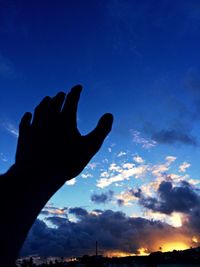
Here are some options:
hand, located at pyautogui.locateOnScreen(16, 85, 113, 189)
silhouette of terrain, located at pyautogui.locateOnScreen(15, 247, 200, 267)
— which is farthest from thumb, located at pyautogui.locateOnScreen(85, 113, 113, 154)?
silhouette of terrain, located at pyautogui.locateOnScreen(15, 247, 200, 267)

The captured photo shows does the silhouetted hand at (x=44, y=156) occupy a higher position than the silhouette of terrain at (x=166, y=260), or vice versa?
the silhouette of terrain at (x=166, y=260)

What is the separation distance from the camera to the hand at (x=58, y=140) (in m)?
4.45

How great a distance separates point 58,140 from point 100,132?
0.57 meters

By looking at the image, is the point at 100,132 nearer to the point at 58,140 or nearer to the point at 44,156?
the point at 58,140

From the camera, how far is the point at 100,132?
4723 millimetres

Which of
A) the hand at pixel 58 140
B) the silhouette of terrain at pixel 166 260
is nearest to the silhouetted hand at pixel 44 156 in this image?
the hand at pixel 58 140

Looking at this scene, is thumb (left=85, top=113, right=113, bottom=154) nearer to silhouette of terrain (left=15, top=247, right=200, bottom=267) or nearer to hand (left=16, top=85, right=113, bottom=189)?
hand (left=16, top=85, right=113, bottom=189)

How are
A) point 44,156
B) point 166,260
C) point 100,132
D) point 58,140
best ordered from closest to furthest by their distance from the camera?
point 44,156
point 58,140
point 100,132
point 166,260

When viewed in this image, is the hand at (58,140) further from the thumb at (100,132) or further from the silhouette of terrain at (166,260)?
the silhouette of terrain at (166,260)

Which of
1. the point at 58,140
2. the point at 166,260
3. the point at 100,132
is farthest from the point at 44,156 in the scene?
the point at 166,260

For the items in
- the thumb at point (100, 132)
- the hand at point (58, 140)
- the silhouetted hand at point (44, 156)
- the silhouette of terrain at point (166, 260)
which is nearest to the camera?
the silhouetted hand at point (44, 156)

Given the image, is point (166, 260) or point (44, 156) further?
point (166, 260)

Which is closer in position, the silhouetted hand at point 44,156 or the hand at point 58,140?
the silhouetted hand at point 44,156

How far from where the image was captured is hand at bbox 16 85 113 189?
4.45 m
